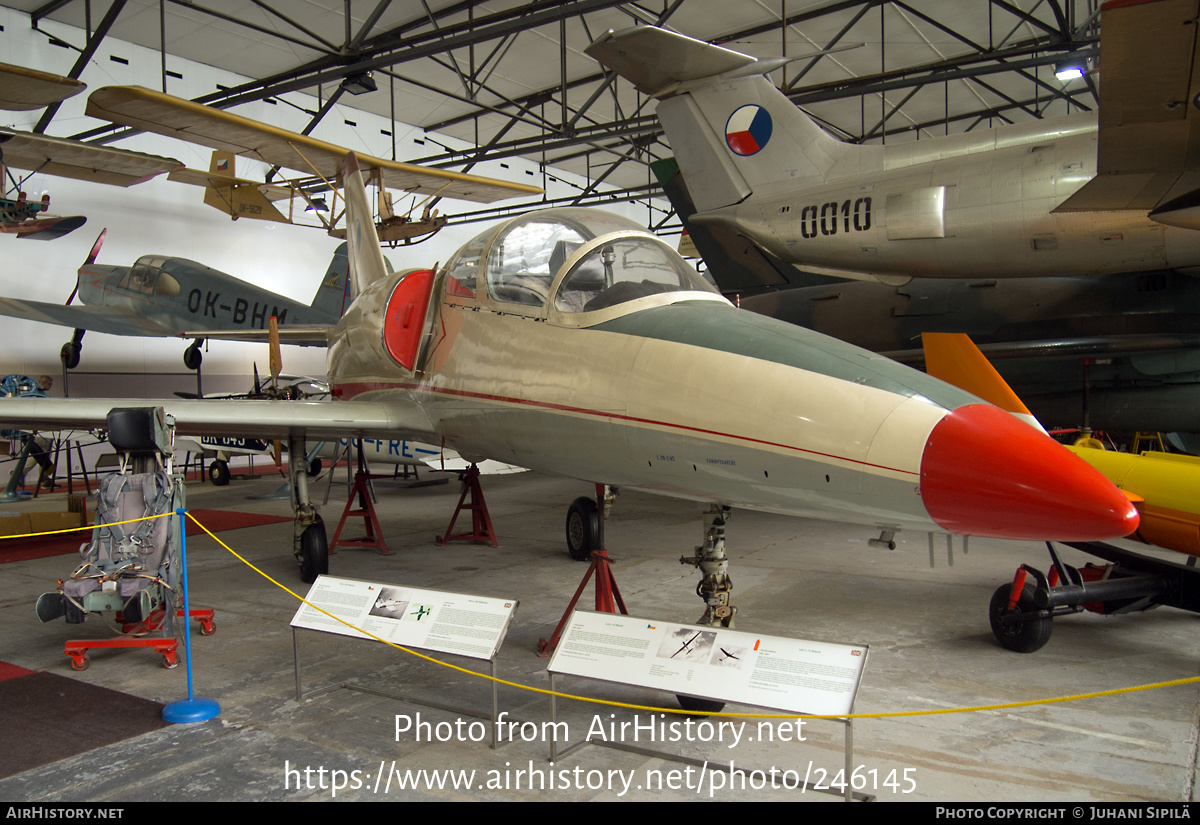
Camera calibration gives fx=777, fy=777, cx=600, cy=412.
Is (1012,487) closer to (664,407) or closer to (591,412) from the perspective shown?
(664,407)

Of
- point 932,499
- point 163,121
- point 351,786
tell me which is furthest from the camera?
point 163,121

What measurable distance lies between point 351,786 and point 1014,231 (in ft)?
25.6

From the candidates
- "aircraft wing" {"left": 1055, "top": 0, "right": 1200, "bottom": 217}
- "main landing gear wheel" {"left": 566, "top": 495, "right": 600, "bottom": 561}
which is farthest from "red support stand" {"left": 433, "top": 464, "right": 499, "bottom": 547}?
"aircraft wing" {"left": 1055, "top": 0, "right": 1200, "bottom": 217}

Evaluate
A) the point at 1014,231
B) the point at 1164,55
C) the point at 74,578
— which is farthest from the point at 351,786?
the point at 1014,231

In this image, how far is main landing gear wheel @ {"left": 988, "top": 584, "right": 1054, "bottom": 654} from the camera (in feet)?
14.6

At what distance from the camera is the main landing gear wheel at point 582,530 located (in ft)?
24.3

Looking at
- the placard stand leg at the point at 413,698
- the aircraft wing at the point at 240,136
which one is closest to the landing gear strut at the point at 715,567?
the placard stand leg at the point at 413,698

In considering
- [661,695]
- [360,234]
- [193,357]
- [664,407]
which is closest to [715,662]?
[661,695]

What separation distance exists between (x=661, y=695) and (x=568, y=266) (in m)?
2.23

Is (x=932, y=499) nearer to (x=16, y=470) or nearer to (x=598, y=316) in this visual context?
(x=598, y=316)

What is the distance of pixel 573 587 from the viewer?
6320 mm

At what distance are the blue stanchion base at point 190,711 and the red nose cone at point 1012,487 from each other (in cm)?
338

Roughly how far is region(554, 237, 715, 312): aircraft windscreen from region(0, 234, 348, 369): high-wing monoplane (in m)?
12.0

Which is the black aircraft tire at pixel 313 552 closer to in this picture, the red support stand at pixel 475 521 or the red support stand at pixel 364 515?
the red support stand at pixel 364 515
